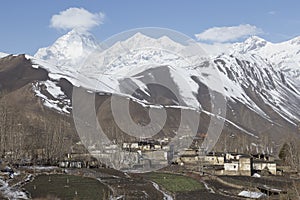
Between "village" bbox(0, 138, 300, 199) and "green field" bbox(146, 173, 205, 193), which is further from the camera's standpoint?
"village" bbox(0, 138, 300, 199)

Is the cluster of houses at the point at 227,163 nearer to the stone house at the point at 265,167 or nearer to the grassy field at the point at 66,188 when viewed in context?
the stone house at the point at 265,167

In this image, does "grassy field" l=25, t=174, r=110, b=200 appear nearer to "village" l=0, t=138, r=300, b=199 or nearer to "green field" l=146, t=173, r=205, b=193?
"village" l=0, t=138, r=300, b=199

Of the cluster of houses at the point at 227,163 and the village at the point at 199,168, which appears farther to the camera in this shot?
the cluster of houses at the point at 227,163

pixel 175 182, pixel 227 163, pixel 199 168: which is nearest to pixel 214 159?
pixel 199 168

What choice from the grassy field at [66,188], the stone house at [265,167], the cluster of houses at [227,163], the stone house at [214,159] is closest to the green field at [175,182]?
the grassy field at [66,188]

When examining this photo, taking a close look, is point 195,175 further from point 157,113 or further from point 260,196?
point 157,113

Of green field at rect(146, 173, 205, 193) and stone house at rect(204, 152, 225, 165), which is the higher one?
stone house at rect(204, 152, 225, 165)

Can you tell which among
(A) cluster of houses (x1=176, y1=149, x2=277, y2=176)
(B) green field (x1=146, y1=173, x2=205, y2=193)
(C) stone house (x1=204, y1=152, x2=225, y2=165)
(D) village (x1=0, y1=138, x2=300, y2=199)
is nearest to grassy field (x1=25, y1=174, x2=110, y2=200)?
(D) village (x1=0, y1=138, x2=300, y2=199)
